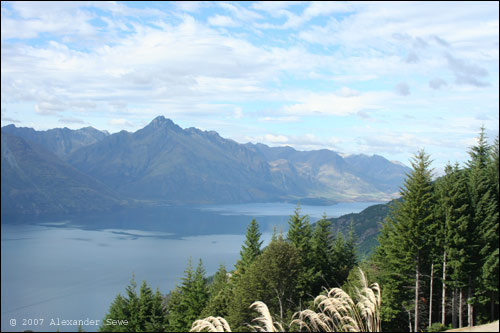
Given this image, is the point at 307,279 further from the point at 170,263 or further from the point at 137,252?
the point at 137,252

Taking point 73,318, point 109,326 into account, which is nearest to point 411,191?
point 109,326

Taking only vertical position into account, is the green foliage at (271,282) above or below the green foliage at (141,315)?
above

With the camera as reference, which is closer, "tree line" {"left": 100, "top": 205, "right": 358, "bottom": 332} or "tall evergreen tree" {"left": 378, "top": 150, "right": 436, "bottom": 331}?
"tall evergreen tree" {"left": 378, "top": 150, "right": 436, "bottom": 331}

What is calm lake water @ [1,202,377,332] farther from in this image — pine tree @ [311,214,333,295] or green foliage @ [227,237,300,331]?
green foliage @ [227,237,300,331]

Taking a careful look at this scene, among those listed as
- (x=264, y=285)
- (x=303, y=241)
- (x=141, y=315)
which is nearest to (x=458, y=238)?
(x=264, y=285)

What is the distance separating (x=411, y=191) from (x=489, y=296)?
9604 mm

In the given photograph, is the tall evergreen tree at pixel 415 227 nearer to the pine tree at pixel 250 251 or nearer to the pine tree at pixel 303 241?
the pine tree at pixel 303 241

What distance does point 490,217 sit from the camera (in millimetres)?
28844

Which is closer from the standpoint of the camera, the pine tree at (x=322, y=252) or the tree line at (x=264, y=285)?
the tree line at (x=264, y=285)

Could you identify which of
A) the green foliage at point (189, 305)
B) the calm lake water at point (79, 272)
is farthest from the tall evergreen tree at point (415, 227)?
the calm lake water at point (79, 272)

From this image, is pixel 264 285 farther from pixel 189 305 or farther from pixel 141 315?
pixel 141 315

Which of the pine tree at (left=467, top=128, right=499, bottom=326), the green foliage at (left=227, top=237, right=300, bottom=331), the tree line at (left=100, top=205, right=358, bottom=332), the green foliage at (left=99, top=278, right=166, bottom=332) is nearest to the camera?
the pine tree at (left=467, top=128, right=499, bottom=326)

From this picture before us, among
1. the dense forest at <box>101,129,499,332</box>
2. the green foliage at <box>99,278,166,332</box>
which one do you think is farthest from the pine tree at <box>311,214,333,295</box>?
the green foliage at <box>99,278,166,332</box>

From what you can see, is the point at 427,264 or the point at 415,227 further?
the point at 427,264
